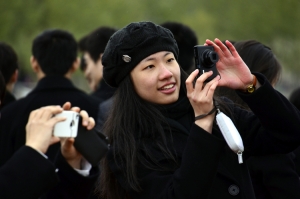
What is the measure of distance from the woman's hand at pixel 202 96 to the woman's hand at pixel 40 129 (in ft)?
2.05

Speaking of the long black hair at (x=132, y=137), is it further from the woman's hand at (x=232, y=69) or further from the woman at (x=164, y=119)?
the woman's hand at (x=232, y=69)

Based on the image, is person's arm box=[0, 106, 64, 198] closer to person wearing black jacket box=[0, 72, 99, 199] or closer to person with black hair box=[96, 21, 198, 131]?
person wearing black jacket box=[0, 72, 99, 199]

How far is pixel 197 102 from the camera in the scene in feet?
10.1

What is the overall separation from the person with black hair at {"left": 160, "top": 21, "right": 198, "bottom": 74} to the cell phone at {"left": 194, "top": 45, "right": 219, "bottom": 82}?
2.99m

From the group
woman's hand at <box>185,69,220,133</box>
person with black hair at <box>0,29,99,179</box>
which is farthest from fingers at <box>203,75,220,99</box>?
person with black hair at <box>0,29,99,179</box>

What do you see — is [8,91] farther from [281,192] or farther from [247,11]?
[247,11]

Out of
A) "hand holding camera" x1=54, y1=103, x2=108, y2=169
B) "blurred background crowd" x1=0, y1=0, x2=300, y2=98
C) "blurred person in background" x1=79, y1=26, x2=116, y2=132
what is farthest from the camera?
"blurred background crowd" x1=0, y1=0, x2=300, y2=98

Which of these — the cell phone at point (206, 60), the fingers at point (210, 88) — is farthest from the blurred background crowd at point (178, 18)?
the fingers at point (210, 88)

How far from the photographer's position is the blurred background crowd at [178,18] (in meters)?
17.3

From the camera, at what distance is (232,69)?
11.3ft

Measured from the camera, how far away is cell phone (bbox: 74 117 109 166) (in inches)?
118

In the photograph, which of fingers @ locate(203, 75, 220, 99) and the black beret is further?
the black beret

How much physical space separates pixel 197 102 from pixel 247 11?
1502 centimetres

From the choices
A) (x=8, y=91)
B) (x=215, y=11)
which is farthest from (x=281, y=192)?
(x=215, y=11)
